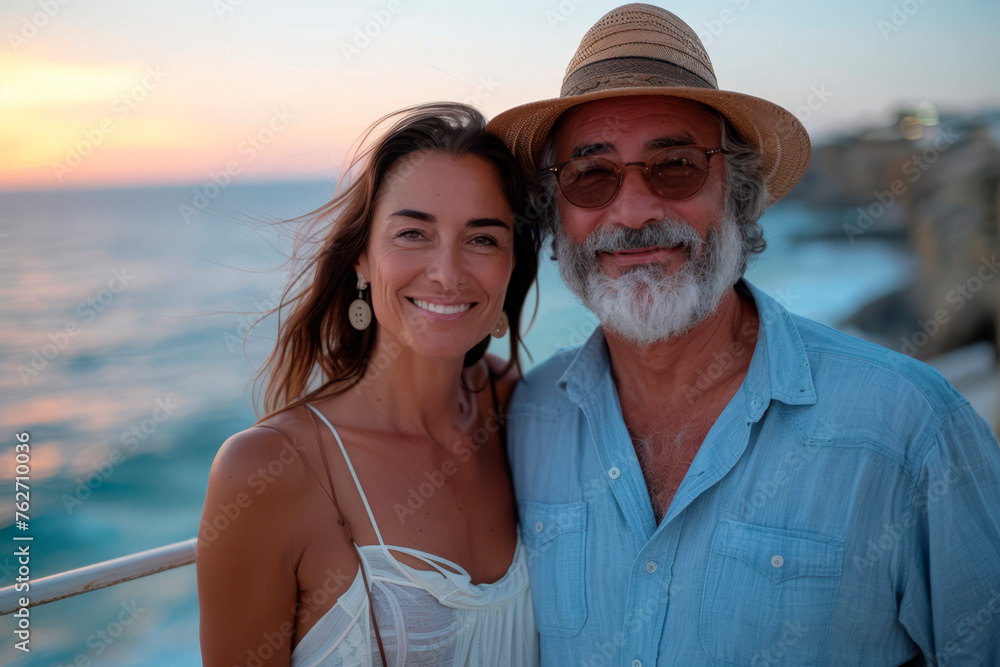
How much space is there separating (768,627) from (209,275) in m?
15.0

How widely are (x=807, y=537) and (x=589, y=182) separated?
1237 mm

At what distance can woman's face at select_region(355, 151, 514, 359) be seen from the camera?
7.08 feet

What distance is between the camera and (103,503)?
454 inches

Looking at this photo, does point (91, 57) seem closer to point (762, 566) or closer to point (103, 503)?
point (103, 503)

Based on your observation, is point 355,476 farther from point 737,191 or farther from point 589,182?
point 737,191

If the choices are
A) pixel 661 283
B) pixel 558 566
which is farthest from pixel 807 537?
pixel 661 283

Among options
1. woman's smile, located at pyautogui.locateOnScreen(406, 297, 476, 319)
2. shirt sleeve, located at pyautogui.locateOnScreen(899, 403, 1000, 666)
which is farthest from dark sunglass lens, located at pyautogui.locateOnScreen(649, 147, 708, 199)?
shirt sleeve, located at pyautogui.locateOnScreen(899, 403, 1000, 666)

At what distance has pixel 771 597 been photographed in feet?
5.91

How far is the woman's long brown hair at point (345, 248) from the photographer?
2.24 metres

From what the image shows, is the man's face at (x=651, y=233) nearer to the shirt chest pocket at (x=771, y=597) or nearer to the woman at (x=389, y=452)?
the woman at (x=389, y=452)

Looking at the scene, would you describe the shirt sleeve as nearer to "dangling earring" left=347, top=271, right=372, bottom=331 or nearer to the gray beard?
the gray beard

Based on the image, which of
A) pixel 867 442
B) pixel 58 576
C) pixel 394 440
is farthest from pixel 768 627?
pixel 58 576

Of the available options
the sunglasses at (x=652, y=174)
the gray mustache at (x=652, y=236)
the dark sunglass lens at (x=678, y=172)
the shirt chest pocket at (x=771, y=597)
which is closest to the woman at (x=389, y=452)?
the sunglasses at (x=652, y=174)

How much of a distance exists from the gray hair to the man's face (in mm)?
71
